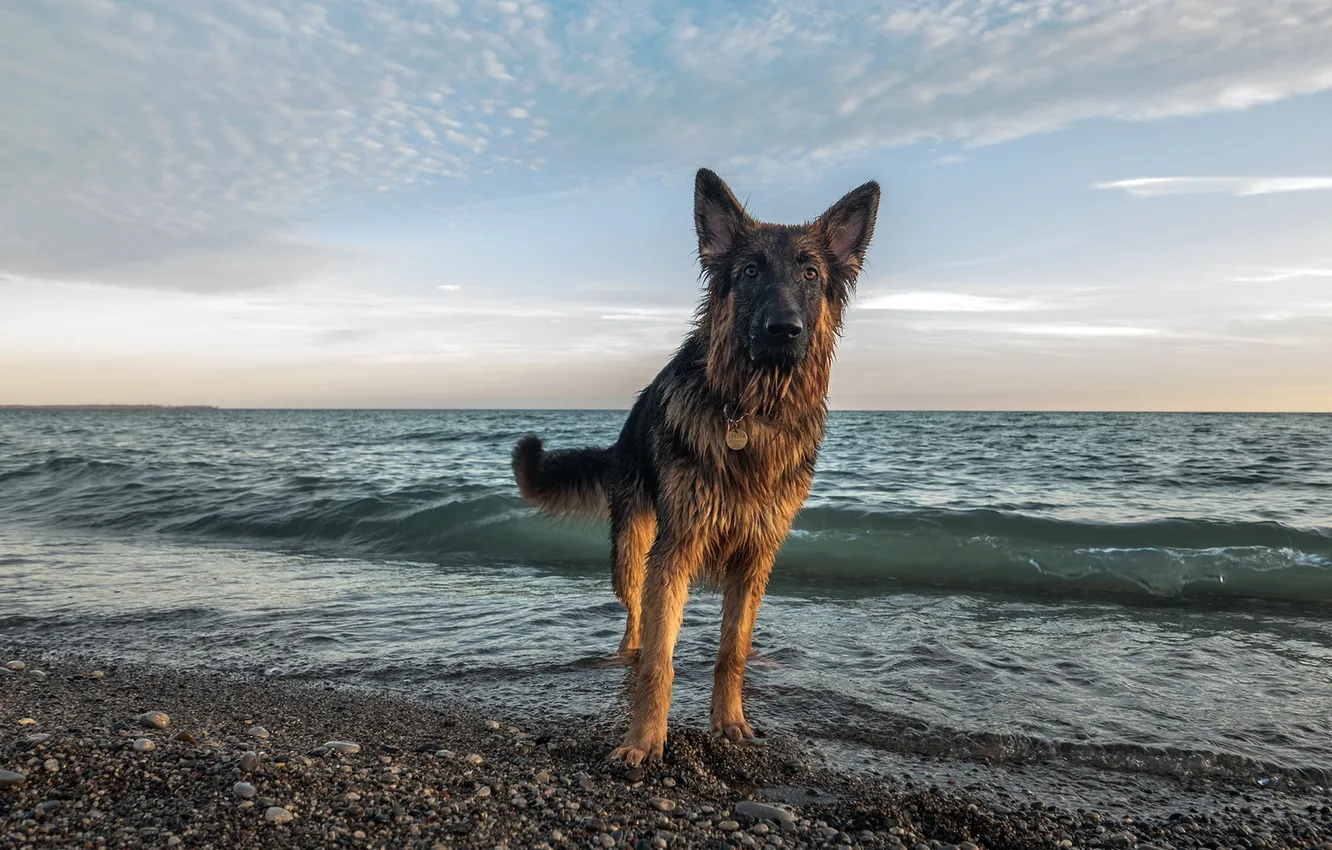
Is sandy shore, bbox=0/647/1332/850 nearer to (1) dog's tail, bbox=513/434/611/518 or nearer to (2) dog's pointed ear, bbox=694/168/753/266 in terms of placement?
(1) dog's tail, bbox=513/434/611/518

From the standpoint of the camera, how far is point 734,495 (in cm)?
Answer: 410

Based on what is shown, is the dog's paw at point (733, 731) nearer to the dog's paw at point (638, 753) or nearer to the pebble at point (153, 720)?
the dog's paw at point (638, 753)

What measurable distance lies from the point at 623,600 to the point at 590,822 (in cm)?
240

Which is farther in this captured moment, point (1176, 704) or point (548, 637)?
point (548, 637)

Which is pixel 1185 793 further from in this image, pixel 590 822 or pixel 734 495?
pixel 590 822

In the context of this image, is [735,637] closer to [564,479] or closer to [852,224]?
[852,224]

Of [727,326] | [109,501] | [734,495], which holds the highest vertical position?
[727,326]

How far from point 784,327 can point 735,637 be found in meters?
1.88

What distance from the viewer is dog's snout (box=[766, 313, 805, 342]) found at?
11.7 feet

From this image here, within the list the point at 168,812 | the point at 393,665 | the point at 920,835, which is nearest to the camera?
the point at 168,812

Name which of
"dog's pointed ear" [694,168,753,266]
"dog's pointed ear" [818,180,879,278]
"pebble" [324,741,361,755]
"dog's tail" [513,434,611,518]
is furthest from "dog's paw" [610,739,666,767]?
"dog's tail" [513,434,611,518]

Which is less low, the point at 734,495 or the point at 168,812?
the point at 734,495

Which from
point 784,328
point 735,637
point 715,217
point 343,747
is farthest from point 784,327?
point 343,747

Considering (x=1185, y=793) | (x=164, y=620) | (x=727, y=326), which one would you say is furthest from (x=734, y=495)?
(x=164, y=620)
